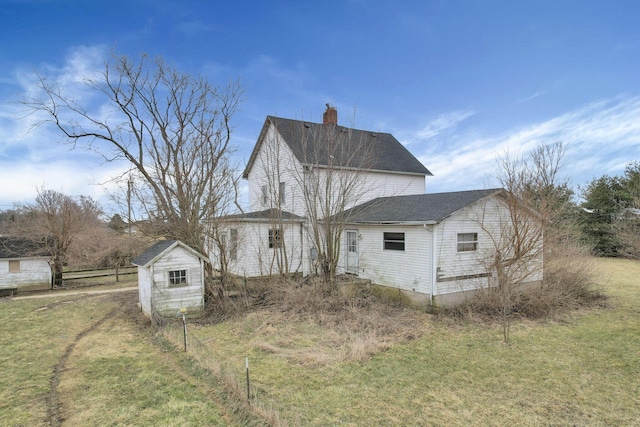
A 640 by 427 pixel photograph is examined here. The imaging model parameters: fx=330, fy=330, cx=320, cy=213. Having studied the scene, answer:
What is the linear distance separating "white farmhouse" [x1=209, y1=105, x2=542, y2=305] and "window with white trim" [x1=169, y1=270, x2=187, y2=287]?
86.4 inches

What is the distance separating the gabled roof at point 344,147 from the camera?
16.4 meters

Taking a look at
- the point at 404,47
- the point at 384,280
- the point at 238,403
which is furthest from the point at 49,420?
the point at 404,47

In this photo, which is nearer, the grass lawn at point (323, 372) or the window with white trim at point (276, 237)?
the grass lawn at point (323, 372)

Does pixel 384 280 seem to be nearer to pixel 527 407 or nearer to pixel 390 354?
pixel 390 354

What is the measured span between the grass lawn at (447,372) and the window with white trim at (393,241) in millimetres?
3169

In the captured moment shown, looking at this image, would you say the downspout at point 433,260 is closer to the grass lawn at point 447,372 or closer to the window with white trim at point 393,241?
the grass lawn at point 447,372

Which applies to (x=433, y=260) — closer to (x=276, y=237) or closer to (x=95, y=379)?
(x=276, y=237)

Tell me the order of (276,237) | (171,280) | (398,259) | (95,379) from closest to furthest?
1. (95,379)
2. (171,280)
3. (398,259)
4. (276,237)

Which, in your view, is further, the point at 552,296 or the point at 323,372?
the point at 552,296

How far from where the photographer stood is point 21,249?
1703 centimetres

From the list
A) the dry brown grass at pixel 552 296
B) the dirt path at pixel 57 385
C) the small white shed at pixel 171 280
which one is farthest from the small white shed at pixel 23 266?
the dry brown grass at pixel 552 296

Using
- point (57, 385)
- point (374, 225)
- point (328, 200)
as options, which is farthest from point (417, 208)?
point (57, 385)

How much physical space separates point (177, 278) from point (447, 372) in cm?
838

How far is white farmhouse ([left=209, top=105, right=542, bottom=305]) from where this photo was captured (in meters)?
11.9
